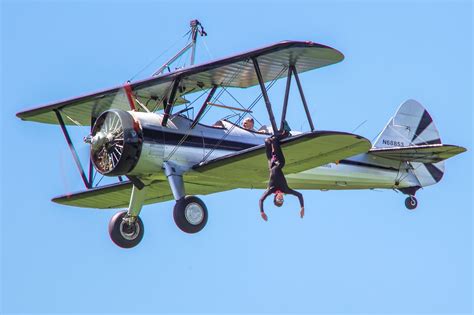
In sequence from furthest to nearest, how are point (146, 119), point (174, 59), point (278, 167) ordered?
point (174, 59)
point (146, 119)
point (278, 167)

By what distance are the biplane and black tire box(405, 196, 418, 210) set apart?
81cm

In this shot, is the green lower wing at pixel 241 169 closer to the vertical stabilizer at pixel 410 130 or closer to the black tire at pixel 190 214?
the black tire at pixel 190 214

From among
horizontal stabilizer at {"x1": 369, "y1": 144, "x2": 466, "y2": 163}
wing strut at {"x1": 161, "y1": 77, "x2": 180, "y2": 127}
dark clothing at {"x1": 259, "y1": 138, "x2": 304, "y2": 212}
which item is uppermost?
wing strut at {"x1": 161, "y1": 77, "x2": 180, "y2": 127}

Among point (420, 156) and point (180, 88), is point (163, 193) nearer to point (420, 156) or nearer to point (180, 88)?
point (180, 88)

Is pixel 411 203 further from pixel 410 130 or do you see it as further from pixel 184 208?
pixel 184 208

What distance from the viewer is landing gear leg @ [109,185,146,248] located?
19.8 meters

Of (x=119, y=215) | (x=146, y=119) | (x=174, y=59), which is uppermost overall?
(x=174, y=59)

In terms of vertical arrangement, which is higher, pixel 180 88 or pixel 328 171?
pixel 180 88

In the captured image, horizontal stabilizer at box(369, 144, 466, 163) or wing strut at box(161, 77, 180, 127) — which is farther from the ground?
wing strut at box(161, 77, 180, 127)

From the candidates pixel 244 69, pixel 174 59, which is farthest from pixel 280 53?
pixel 174 59

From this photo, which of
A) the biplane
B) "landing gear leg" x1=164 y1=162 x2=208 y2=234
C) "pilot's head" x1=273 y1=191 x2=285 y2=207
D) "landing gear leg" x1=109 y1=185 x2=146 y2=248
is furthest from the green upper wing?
"pilot's head" x1=273 y1=191 x2=285 y2=207

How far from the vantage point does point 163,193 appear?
69.1 feet

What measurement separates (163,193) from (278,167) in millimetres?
3956

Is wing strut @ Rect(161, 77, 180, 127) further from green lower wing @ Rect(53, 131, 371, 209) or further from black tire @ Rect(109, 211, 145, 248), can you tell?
black tire @ Rect(109, 211, 145, 248)
